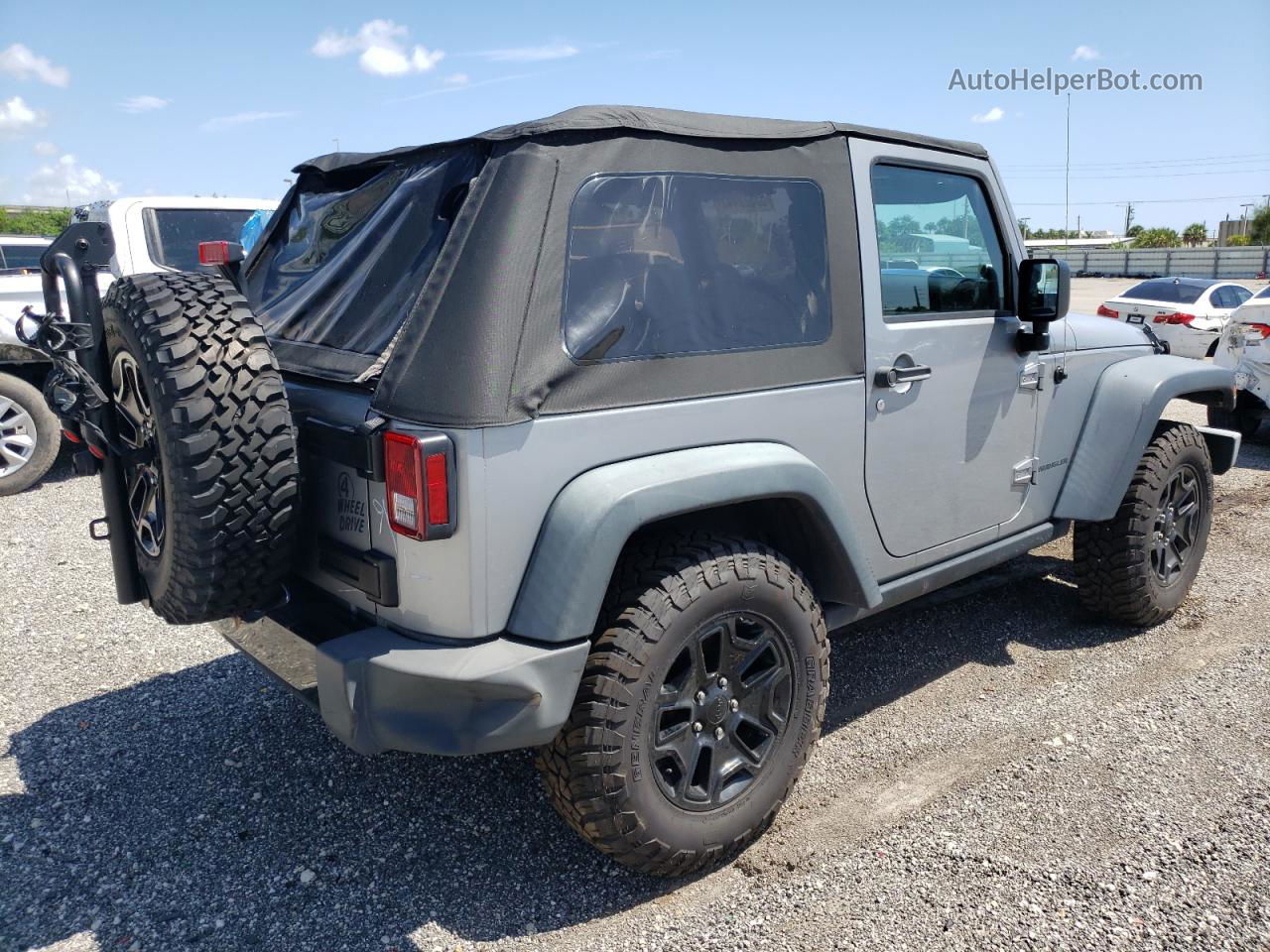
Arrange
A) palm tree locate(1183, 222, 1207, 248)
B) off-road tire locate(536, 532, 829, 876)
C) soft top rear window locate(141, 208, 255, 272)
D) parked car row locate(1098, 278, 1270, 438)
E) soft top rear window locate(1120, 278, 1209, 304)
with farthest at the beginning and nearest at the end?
palm tree locate(1183, 222, 1207, 248) < soft top rear window locate(1120, 278, 1209, 304) < parked car row locate(1098, 278, 1270, 438) < soft top rear window locate(141, 208, 255, 272) < off-road tire locate(536, 532, 829, 876)

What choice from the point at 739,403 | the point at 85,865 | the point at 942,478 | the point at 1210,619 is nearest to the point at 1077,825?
the point at 942,478

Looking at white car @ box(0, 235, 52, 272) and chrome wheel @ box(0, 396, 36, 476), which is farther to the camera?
white car @ box(0, 235, 52, 272)

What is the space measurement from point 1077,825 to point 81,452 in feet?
10.4

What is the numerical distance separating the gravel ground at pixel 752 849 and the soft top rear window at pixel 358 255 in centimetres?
146

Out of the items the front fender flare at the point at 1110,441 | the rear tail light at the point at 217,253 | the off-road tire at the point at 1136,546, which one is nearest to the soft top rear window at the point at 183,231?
the rear tail light at the point at 217,253

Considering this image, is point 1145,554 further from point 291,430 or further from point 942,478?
point 291,430

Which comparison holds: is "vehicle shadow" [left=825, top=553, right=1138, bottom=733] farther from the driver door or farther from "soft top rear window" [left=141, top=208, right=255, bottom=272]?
"soft top rear window" [left=141, top=208, right=255, bottom=272]

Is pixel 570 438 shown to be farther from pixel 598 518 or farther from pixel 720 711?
pixel 720 711

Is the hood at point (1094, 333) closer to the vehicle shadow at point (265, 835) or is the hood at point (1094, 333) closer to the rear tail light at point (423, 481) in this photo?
the vehicle shadow at point (265, 835)

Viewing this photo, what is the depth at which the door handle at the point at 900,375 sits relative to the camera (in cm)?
300

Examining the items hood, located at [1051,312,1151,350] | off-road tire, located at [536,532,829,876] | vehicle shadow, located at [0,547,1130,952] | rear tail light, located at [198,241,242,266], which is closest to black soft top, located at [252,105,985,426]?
rear tail light, located at [198,241,242,266]

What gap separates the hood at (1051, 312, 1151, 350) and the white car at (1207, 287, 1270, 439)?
4.10m

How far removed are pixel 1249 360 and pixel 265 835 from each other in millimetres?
8251

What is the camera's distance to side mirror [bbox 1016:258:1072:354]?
347 cm
